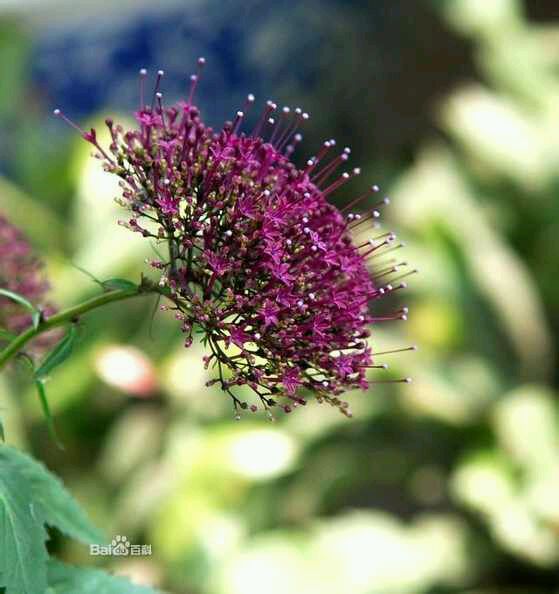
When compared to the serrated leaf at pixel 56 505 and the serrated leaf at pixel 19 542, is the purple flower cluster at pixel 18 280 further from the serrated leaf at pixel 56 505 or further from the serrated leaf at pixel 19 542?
the serrated leaf at pixel 19 542

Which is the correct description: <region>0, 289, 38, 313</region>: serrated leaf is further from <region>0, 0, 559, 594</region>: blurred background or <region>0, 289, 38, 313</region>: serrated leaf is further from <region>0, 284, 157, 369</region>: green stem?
<region>0, 0, 559, 594</region>: blurred background

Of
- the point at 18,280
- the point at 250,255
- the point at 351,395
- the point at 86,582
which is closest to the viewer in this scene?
the point at 250,255

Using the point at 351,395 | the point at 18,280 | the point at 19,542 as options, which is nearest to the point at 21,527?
the point at 19,542

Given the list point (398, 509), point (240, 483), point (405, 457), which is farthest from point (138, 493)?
point (398, 509)

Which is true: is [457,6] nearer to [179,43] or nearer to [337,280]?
[179,43]

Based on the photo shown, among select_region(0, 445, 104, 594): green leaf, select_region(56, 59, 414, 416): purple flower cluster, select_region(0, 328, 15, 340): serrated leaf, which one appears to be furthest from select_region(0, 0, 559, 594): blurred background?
select_region(56, 59, 414, 416): purple flower cluster

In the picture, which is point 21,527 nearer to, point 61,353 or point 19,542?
point 19,542
